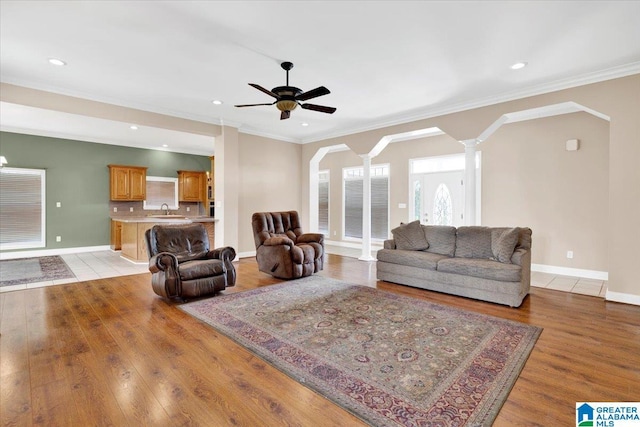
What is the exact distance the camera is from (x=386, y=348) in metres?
2.65

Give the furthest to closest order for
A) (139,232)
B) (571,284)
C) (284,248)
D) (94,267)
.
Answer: (139,232) → (94,267) → (284,248) → (571,284)

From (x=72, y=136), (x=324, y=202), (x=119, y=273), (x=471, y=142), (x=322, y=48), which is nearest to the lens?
(x=322, y=48)

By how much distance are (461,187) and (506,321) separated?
3869 millimetres

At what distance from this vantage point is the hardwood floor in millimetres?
1822

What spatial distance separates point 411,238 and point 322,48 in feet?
10.0

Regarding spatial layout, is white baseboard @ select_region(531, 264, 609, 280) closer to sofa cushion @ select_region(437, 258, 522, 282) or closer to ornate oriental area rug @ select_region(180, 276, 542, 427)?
sofa cushion @ select_region(437, 258, 522, 282)

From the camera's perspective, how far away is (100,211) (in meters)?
8.18

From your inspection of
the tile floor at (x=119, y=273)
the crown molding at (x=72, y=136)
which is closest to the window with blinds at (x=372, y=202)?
the tile floor at (x=119, y=273)

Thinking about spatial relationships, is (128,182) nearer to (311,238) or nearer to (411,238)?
(311,238)

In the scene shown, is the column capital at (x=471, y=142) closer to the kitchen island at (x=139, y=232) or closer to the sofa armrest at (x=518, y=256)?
the sofa armrest at (x=518, y=256)

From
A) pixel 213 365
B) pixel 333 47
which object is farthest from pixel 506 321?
pixel 333 47

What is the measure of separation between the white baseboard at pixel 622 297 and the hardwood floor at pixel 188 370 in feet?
0.73

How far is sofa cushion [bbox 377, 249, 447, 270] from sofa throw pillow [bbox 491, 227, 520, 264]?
0.70m

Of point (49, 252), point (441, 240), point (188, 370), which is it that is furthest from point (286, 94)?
point (49, 252)
